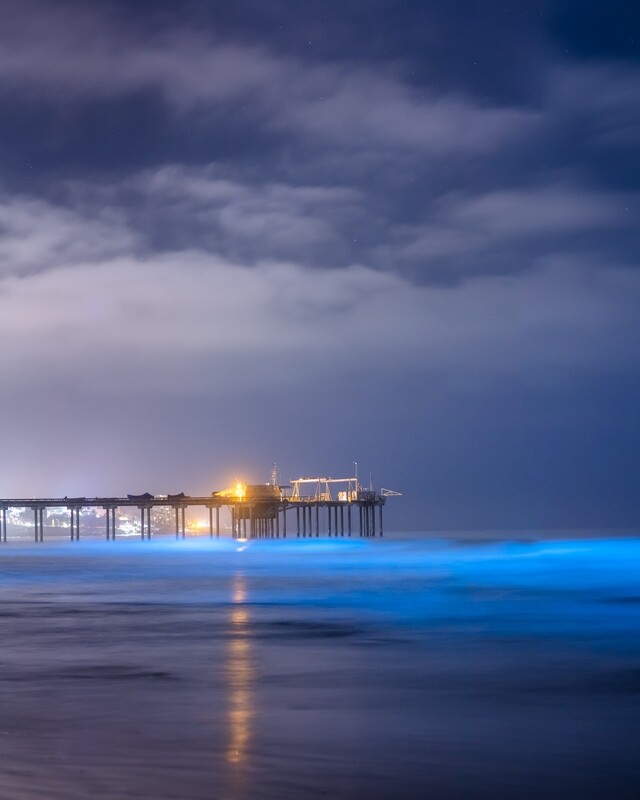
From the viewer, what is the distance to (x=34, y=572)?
47812mm

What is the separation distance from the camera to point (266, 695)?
42.9 ft

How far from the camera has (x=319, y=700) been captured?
12.5m

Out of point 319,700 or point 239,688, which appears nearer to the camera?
point 319,700

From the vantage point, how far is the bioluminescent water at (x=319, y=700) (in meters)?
8.60

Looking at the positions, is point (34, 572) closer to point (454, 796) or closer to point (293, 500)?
point (454, 796)

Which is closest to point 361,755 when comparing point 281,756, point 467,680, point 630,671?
point 281,756

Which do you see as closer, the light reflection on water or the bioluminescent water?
the bioluminescent water

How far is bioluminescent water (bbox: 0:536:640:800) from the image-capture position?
860 centimetres

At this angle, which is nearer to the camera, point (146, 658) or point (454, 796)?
point (454, 796)

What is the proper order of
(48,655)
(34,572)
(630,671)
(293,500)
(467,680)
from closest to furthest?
(467,680) → (630,671) → (48,655) → (34,572) → (293,500)

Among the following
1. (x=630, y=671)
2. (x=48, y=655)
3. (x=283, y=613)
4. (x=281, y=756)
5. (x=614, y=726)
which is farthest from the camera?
(x=283, y=613)

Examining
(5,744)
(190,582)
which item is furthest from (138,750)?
(190,582)

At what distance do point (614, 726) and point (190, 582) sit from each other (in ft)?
96.4

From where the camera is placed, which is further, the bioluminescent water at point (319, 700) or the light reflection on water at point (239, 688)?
the light reflection on water at point (239, 688)
